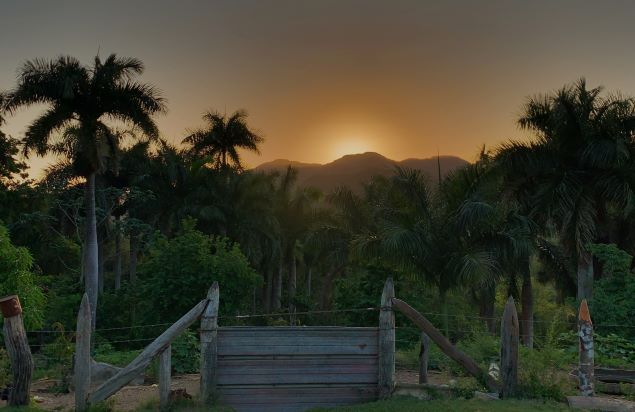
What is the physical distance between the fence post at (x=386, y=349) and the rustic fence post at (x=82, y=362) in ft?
16.4

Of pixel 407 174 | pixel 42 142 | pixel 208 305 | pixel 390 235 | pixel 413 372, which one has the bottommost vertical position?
pixel 413 372

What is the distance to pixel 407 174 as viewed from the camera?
71.3 ft

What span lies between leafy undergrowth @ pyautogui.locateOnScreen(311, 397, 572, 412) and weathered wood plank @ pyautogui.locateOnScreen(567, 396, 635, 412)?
27 cm

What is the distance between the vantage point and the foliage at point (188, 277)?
900 inches

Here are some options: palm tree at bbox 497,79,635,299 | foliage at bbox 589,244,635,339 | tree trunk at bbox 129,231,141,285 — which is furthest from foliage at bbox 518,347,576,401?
tree trunk at bbox 129,231,141,285

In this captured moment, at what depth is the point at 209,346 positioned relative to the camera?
10648 mm

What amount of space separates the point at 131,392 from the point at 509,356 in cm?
732

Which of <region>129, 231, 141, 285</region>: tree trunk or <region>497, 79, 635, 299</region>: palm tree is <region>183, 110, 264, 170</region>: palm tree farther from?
<region>497, 79, 635, 299</region>: palm tree

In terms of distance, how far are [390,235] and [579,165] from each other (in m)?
9.41

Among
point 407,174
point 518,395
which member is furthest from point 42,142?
point 518,395

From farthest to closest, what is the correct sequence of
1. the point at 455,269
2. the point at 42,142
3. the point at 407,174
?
the point at 42,142, the point at 407,174, the point at 455,269

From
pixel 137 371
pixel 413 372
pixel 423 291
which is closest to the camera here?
pixel 137 371

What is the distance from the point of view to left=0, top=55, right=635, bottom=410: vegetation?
18203mm

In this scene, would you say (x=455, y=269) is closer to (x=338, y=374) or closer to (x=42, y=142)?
(x=338, y=374)
